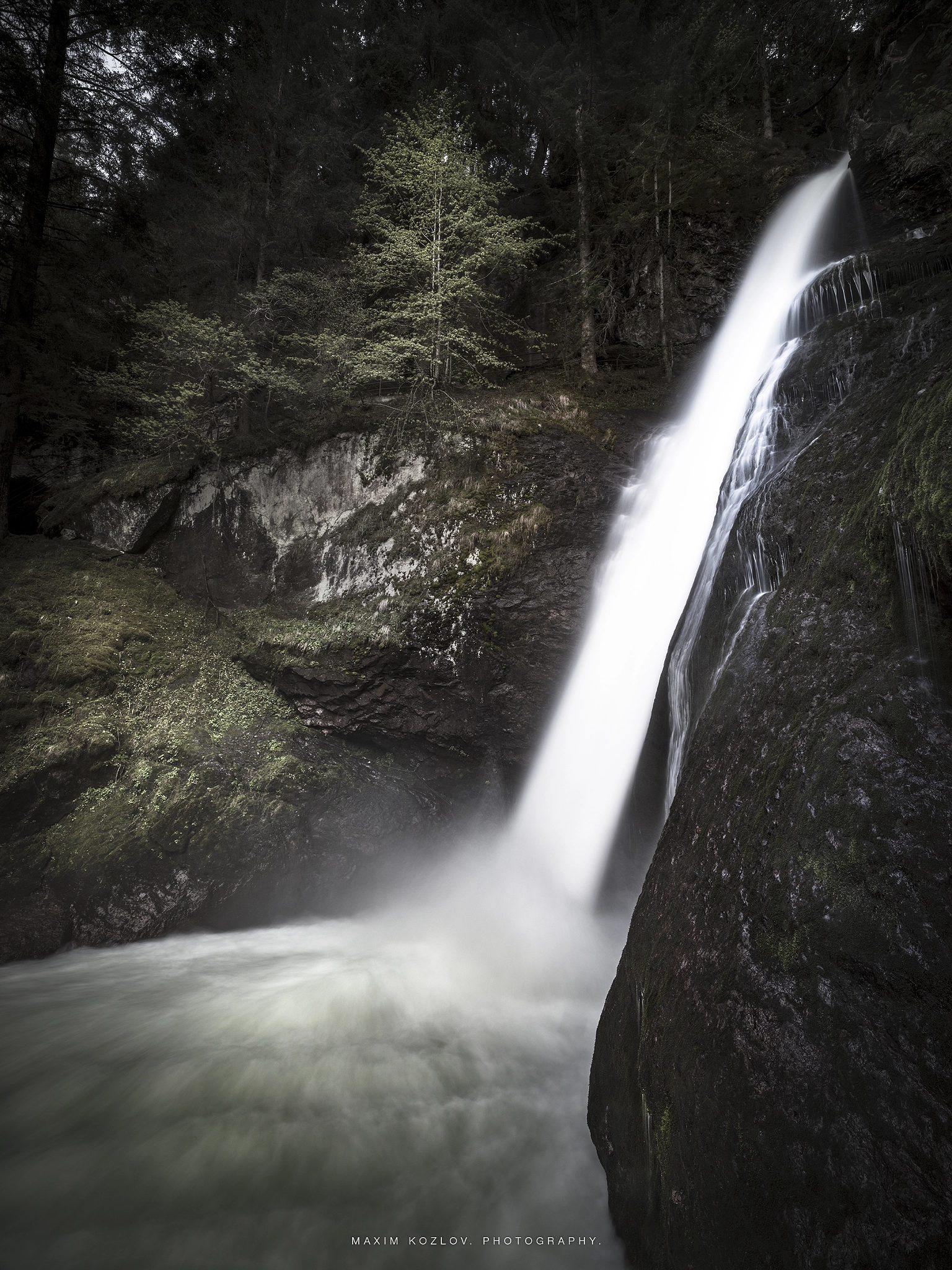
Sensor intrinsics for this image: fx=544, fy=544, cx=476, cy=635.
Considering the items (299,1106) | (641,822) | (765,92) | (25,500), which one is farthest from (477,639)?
(765,92)

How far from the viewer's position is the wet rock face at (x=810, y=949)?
1.51 meters

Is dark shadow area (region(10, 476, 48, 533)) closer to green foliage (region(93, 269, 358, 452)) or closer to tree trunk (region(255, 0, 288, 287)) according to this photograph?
green foliage (region(93, 269, 358, 452))

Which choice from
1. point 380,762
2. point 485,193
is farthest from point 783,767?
point 485,193

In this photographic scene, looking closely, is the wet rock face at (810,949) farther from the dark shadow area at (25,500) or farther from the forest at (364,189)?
the dark shadow area at (25,500)

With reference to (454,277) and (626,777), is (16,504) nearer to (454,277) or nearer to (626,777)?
(454,277)

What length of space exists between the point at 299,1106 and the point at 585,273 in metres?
11.5

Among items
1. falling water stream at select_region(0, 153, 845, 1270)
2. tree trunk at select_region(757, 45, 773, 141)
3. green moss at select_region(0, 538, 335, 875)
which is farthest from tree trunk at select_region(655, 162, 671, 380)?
green moss at select_region(0, 538, 335, 875)

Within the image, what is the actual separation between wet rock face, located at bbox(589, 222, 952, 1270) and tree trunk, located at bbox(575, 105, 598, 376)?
768 cm

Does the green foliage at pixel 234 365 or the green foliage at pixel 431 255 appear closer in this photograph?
the green foliage at pixel 431 255

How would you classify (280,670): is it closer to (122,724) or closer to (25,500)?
(122,724)

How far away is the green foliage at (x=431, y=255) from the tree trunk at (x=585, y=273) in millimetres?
1352

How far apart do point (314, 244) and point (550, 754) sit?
11.2 metres

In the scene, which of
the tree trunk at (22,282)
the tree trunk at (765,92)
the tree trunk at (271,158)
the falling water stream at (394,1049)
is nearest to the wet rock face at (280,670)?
the falling water stream at (394,1049)

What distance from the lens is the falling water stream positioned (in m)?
2.68
